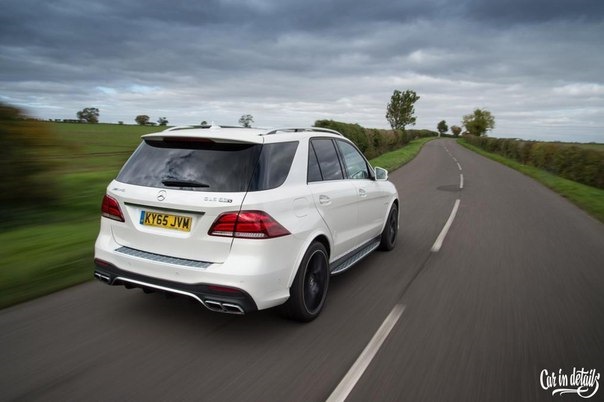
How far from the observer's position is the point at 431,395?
295 centimetres

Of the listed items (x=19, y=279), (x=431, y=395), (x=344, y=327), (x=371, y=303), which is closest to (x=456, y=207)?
(x=371, y=303)

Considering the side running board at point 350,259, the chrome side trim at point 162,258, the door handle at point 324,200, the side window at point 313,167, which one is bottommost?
the side running board at point 350,259

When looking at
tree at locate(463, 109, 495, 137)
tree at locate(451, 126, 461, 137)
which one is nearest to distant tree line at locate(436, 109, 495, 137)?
tree at locate(463, 109, 495, 137)

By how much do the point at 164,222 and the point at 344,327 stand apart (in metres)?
1.87

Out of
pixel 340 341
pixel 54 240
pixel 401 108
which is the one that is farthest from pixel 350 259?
pixel 401 108

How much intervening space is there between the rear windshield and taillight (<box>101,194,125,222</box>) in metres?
0.22

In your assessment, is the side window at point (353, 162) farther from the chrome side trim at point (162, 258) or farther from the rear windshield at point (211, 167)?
the chrome side trim at point (162, 258)

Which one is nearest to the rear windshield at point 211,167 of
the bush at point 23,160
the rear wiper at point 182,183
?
the rear wiper at point 182,183

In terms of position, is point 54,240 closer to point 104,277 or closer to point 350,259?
point 104,277

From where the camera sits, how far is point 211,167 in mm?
3602

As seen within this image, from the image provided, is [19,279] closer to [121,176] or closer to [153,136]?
[121,176]

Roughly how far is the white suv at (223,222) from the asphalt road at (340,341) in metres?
0.43

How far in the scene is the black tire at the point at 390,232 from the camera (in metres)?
6.56

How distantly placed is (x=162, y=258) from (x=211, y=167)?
852 mm
